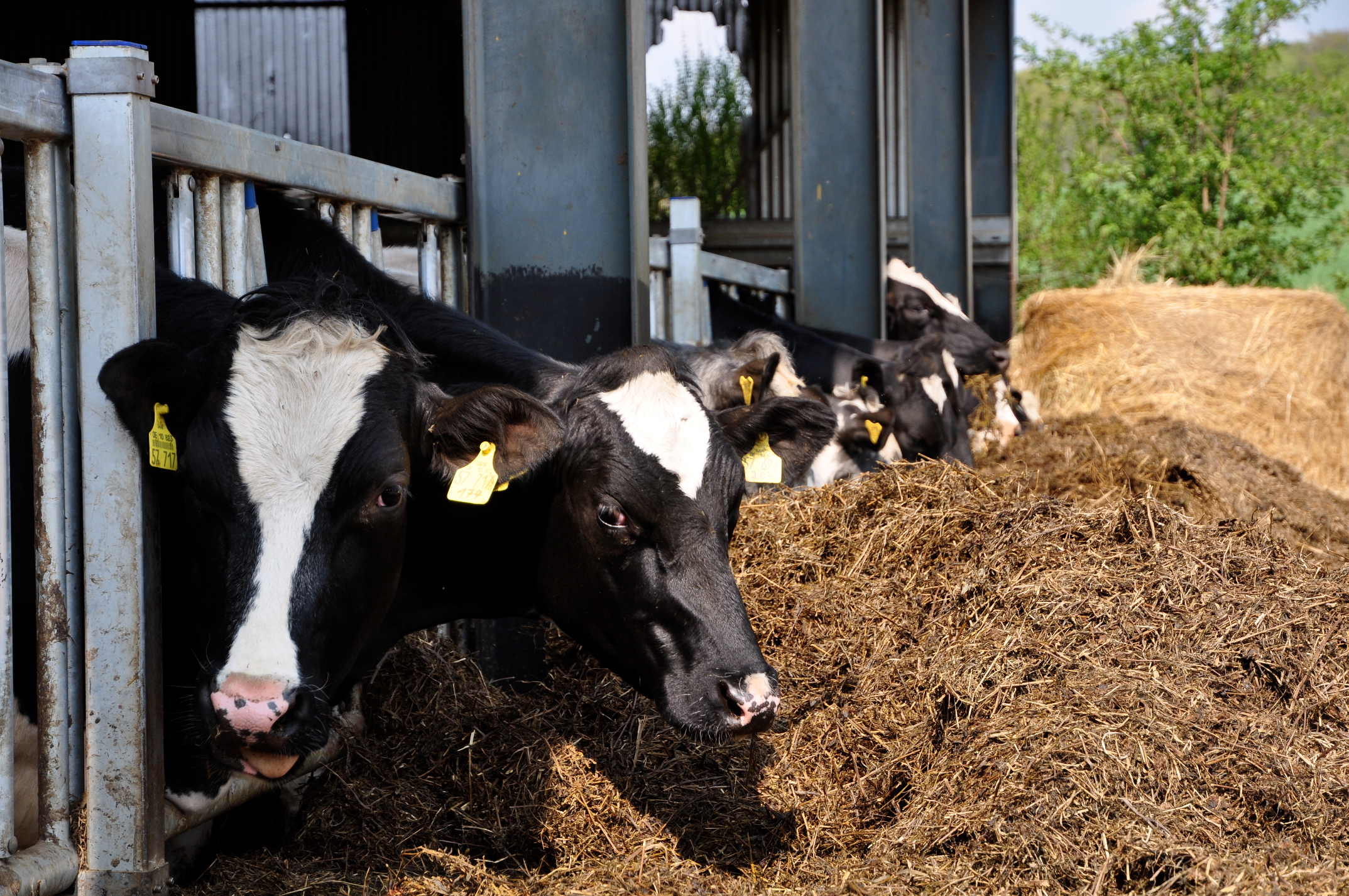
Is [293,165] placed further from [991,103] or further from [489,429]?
[991,103]

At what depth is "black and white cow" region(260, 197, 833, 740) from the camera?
3.00 metres

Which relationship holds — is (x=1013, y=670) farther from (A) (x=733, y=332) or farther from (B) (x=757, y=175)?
(B) (x=757, y=175)

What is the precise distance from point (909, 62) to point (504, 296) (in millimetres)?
7803

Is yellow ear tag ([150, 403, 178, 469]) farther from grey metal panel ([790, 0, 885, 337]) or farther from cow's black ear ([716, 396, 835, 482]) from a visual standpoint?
grey metal panel ([790, 0, 885, 337])

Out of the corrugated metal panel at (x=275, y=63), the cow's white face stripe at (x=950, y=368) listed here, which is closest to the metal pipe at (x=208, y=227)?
the cow's white face stripe at (x=950, y=368)

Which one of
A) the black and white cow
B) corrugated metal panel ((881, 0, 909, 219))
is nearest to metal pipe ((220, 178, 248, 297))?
the black and white cow

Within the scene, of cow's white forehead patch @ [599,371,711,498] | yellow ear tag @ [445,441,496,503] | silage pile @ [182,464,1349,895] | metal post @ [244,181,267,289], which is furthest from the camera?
metal post @ [244,181,267,289]

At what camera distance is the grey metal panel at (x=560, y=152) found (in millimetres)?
4598

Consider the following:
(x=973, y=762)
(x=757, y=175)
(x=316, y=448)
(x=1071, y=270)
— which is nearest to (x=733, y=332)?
(x=973, y=762)

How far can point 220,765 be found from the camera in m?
2.59

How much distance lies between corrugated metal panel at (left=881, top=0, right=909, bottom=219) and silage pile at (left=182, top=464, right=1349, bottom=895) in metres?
10.3

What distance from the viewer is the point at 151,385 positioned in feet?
8.68

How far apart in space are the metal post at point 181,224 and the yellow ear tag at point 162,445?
638mm

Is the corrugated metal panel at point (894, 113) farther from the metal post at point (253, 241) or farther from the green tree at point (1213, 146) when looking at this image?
the metal post at point (253, 241)
